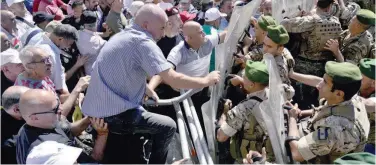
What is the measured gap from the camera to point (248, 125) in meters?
3.22

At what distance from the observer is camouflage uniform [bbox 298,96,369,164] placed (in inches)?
103

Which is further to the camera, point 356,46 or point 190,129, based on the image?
point 356,46

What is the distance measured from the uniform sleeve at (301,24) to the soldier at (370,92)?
1.58m

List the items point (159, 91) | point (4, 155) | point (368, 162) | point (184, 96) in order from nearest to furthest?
point (368, 162) < point (4, 155) < point (184, 96) < point (159, 91)

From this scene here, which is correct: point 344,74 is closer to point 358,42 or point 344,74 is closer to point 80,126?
point 80,126

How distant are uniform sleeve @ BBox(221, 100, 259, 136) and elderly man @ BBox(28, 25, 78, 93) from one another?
1.68 m

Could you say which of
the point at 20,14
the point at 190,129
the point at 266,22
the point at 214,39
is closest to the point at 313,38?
the point at 266,22

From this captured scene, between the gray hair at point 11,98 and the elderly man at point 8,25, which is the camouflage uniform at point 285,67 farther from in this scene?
the elderly man at point 8,25

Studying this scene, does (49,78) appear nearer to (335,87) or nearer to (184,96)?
(184,96)

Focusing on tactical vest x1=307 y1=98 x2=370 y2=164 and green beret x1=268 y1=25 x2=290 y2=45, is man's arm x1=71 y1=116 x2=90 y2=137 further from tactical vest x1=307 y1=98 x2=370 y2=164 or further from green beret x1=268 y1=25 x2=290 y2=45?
green beret x1=268 y1=25 x2=290 y2=45

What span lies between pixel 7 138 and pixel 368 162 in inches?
93.0

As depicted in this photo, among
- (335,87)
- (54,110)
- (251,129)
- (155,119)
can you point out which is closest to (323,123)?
→ (335,87)

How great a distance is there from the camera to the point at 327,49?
477cm

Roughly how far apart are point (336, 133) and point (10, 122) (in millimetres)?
2198
